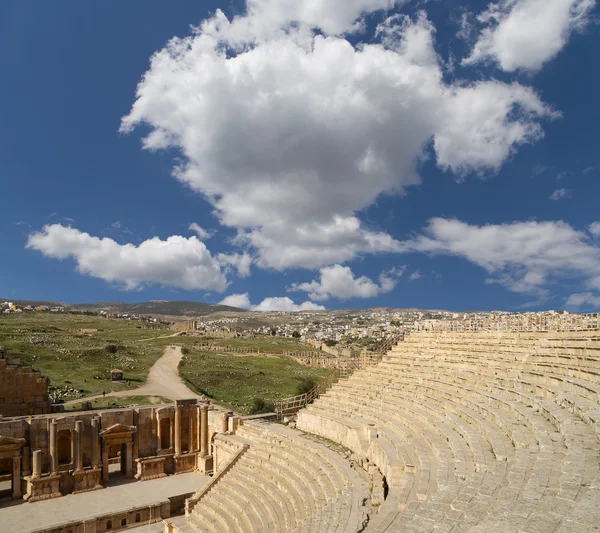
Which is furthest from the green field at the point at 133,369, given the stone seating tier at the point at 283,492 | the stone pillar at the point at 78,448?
the stone seating tier at the point at 283,492

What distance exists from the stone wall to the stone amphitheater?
10.8m

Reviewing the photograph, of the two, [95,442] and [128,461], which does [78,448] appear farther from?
[128,461]

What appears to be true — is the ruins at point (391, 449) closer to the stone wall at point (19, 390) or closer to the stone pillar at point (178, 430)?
the stone pillar at point (178, 430)

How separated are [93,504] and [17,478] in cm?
385

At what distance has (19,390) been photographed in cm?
2566

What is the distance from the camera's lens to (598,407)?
993 cm

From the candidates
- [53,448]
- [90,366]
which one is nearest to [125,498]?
[53,448]

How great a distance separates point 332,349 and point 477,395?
250ft

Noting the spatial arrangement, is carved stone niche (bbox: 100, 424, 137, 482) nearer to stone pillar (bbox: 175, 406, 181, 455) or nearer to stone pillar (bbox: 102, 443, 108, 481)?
stone pillar (bbox: 102, 443, 108, 481)

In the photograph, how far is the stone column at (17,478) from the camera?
69.8ft

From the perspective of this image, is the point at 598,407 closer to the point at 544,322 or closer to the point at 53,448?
the point at 544,322

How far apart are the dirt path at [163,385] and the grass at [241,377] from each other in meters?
1.12

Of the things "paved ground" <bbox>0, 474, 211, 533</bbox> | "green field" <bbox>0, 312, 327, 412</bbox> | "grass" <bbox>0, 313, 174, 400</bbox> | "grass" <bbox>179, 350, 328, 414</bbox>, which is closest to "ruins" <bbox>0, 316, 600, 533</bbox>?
"paved ground" <bbox>0, 474, 211, 533</bbox>

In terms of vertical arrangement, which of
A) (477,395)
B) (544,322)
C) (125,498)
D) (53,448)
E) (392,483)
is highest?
(544,322)
